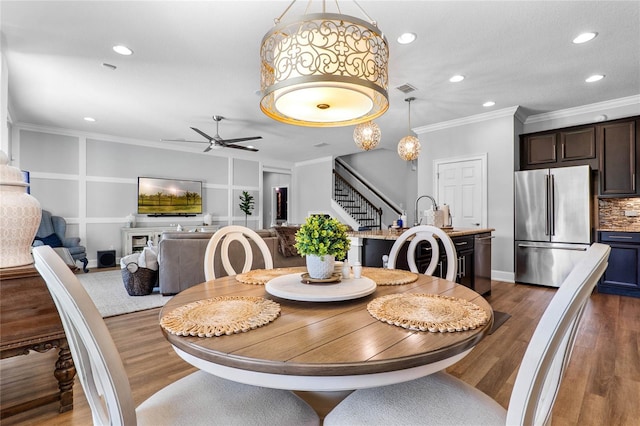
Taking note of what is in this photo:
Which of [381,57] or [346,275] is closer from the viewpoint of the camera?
[381,57]

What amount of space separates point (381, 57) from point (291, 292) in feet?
3.53

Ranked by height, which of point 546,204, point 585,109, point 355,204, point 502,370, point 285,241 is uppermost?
point 585,109

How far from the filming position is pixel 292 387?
739mm

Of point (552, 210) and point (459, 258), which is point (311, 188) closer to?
point (552, 210)

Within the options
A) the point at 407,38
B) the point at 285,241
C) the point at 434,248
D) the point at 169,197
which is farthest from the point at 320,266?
the point at 169,197

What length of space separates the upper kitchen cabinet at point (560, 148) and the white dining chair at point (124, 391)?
5.44 metres

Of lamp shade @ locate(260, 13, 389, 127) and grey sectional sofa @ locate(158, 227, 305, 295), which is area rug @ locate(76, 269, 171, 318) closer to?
grey sectional sofa @ locate(158, 227, 305, 295)

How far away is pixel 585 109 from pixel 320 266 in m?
5.51

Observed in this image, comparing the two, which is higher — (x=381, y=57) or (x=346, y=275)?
(x=381, y=57)

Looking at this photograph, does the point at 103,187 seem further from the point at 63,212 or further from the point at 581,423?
the point at 581,423

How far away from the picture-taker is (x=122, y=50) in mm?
3080

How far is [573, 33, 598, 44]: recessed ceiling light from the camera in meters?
2.83

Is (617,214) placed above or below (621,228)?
above

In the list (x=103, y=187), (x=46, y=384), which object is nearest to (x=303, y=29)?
(x=46, y=384)
